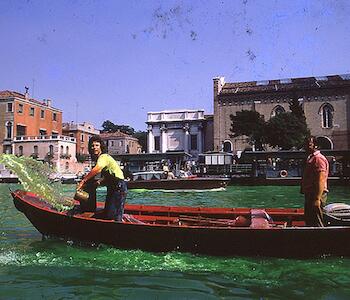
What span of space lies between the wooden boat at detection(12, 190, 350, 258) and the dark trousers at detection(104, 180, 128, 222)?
23 cm

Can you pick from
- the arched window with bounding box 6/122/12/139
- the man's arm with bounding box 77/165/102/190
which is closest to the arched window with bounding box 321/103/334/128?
the arched window with bounding box 6/122/12/139

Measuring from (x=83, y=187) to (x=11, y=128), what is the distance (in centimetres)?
5002

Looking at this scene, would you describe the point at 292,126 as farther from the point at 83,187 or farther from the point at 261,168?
the point at 83,187

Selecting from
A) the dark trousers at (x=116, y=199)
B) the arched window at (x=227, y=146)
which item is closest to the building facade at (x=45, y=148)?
the arched window at (x=227, y=146)

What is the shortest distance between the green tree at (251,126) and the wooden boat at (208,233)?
1462 inches

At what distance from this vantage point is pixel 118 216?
24.6 feet

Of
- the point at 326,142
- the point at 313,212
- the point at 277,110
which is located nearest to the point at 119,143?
the point at 277,110

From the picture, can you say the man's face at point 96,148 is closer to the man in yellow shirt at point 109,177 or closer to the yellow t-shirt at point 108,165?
the man in yellow shirt at point 109,177

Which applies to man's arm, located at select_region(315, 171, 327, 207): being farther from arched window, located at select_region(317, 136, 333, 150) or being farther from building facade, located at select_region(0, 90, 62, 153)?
building facade, located at select_region(0, 90, 62, 153)

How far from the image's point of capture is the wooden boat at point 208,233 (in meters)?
6.52

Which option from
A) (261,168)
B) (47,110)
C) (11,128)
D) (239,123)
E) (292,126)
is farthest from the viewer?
(47,110)

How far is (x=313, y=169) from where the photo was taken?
21.7 ft

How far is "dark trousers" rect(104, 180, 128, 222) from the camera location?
23.9 ft

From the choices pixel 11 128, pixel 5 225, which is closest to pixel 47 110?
pixel 11 128
